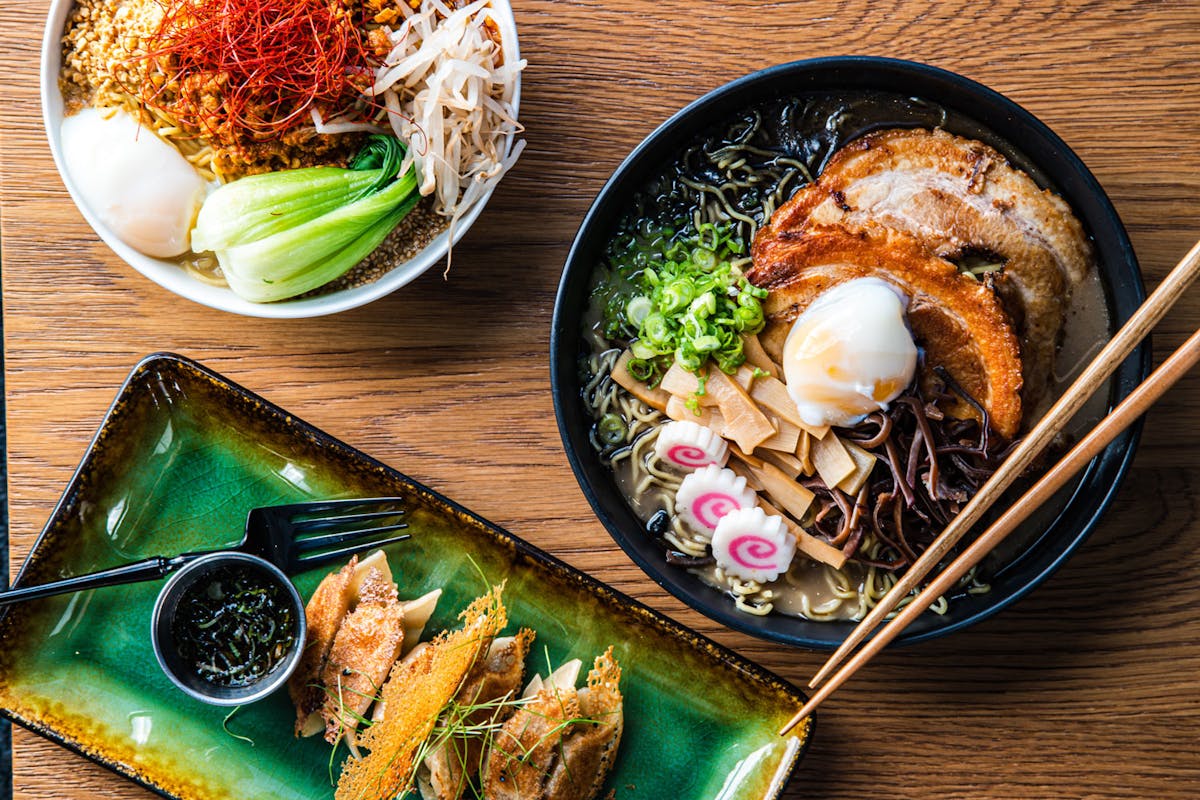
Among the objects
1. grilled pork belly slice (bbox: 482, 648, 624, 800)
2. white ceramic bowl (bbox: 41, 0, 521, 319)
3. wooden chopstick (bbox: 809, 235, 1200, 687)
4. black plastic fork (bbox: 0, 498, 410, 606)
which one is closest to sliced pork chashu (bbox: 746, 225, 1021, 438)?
wooden chopstick (bbox: 809, 235, 1200, 687)

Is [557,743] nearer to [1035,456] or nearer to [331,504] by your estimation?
[331,504]

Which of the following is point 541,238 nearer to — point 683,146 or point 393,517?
point 683,146

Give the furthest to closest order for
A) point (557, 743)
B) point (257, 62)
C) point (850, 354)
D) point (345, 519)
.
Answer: point (345, 519) → point (557, 743) → point (257, 62) → point (850, 354)

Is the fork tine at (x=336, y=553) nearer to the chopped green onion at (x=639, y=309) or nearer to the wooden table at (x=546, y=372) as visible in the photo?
the wooden table at (x=546, y=372)

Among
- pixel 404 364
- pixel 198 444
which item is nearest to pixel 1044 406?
pixel 404 364

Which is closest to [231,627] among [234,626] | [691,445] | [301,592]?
[234,626]

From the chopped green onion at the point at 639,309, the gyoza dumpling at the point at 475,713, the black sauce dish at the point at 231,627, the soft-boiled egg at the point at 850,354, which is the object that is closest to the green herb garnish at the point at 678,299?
the chopped green onion at the point at 639,309
